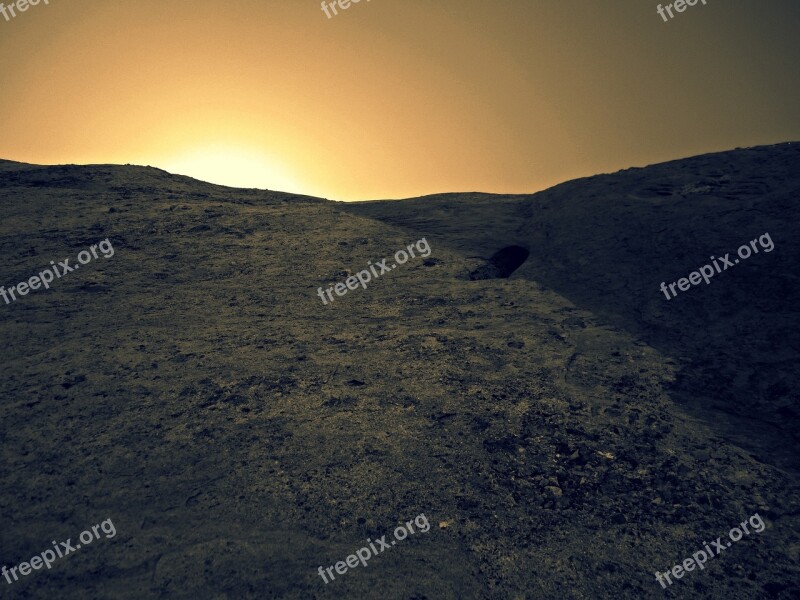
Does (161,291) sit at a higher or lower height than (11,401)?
higher

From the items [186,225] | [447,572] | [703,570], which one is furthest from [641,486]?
[186,225]

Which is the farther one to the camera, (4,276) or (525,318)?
(4,276)

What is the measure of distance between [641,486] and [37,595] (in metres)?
4.41

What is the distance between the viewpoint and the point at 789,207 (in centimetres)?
679

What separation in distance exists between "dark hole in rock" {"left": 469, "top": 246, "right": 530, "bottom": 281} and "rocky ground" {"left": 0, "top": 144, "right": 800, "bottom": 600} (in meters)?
0.15

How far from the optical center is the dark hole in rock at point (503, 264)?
799cm

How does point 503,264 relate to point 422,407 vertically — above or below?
above

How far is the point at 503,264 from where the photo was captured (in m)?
8.44

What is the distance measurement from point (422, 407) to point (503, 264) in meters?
4.30

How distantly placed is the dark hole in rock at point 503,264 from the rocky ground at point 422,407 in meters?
0.15

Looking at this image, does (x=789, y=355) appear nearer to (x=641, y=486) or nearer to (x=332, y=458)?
(x=641, y=486)

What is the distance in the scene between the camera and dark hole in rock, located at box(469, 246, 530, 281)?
7992 mm

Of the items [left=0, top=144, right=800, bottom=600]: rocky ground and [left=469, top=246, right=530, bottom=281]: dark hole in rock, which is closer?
[left=0, top=144, right=800, bottom=600]: rocky ground

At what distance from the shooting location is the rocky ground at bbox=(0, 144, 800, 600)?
3340 millimetres
